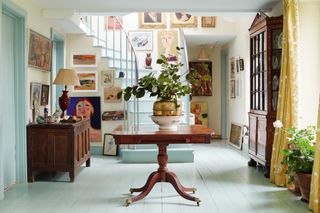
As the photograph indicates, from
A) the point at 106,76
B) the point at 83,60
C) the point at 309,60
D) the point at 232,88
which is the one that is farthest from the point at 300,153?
the point at 232,88

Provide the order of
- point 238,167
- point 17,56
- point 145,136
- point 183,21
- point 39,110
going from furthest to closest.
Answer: point 183,21, point 238,167, point 39,110, point 17,56, point 145,136

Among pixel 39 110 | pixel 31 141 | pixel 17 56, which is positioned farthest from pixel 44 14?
pixel 31 141

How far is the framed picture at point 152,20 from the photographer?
860 cm

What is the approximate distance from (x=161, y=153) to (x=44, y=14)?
2912 mm

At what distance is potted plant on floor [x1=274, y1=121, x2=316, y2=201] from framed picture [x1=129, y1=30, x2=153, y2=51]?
487 cm

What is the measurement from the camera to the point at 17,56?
4.80 meters

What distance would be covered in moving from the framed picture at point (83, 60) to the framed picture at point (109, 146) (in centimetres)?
140

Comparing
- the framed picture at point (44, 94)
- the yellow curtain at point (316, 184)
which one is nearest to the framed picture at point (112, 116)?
the framed picture at point (44, 94)

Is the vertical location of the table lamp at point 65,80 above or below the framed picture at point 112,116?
above

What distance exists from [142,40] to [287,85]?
465 cm

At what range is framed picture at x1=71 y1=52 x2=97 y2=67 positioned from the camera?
23.6 feet

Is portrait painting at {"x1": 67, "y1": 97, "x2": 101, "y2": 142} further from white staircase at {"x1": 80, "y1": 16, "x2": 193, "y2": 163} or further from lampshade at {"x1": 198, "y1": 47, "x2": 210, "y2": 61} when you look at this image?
lampshade at {"x1": 198, "y1": 47, "x2": 210, "y2": 61}

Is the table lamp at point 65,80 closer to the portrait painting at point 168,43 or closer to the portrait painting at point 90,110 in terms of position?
the portrait painting at point 90,110

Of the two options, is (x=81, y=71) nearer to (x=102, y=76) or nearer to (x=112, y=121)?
(x=102, y=76)
